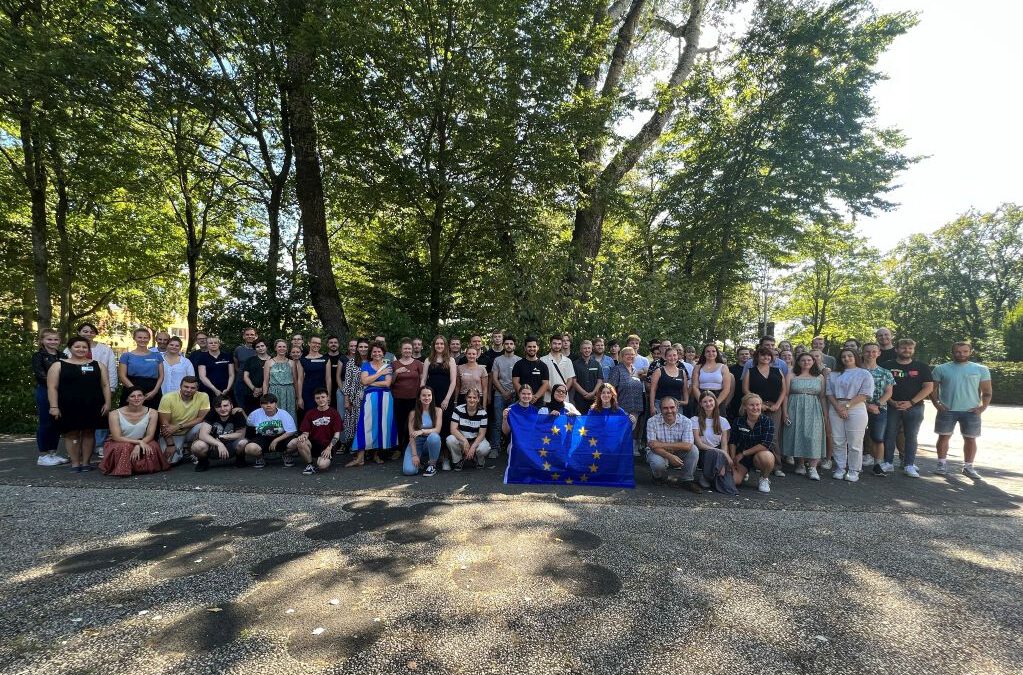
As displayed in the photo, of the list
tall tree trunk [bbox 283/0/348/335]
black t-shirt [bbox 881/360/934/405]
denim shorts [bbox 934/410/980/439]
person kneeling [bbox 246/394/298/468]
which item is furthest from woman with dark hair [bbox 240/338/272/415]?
denim shorts [bbox 934/410/980/439]

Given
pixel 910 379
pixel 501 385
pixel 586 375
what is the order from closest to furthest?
pixel 910 379
pixel 501 385
pixel 586 375

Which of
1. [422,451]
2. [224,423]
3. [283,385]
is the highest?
[283,385]

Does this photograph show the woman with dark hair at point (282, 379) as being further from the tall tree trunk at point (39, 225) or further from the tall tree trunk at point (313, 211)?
the tall tree trunk at point (39, 225)

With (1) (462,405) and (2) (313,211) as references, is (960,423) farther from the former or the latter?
(2) (313,211)

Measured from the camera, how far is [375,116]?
38.7 ft

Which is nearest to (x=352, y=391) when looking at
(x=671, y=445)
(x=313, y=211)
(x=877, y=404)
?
(x=671, y=445)

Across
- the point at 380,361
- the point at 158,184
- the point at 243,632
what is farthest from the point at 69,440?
the point at 158,184

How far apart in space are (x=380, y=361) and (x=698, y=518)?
4883 millimetres

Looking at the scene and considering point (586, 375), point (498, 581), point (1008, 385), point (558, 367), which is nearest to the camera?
point (498, 581)

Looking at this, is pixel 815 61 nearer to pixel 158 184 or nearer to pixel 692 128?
pixel 692 128

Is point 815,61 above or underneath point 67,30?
above

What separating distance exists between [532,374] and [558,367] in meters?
0.57

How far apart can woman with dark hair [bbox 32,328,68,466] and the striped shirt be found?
5.59 m

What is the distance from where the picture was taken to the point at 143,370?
24.6 ft
